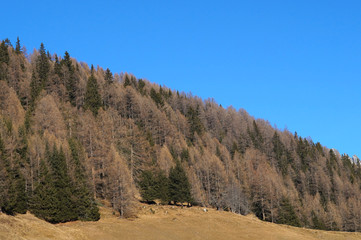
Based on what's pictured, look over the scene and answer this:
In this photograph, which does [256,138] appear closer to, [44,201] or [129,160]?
[129,160]

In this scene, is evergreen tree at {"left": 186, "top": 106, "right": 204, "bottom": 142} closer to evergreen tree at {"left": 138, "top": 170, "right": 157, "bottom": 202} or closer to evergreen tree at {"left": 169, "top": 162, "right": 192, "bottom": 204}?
evergreen tree at {"left": 169, "top": 162, "right": 192, "bottom": 204}

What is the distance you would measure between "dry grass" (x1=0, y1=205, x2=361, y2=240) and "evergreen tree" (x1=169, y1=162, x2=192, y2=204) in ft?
15.9

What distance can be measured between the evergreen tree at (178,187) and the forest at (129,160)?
252 millimetres

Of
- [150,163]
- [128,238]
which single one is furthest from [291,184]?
[128,238]

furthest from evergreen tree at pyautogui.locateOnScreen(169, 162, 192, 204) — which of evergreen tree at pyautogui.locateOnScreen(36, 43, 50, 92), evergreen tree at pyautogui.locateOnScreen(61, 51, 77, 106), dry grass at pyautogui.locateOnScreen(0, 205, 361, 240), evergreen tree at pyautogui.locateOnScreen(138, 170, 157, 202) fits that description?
evergreen tree at pyautogui.locateOnScreen(36, 43, 50, 92)

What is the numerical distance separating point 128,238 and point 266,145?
443ft

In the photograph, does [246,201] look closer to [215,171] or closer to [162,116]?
[215,171]

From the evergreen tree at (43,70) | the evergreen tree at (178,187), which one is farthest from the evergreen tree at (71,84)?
the evergreen tree at (178,187)

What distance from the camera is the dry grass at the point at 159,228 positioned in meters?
49.0

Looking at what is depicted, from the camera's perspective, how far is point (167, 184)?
9212cm

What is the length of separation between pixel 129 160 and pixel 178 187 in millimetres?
16506

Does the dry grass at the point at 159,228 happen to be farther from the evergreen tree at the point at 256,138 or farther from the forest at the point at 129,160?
the evergreen tree at the point at 256,138

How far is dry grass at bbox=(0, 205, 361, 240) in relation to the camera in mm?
49000

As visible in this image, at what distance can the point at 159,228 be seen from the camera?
217 feet
